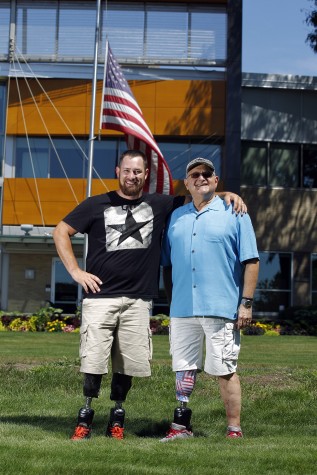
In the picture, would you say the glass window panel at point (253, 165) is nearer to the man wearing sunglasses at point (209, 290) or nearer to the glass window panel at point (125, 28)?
the glass window panel at point (125, 28)

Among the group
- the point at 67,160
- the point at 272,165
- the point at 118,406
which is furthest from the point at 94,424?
the point at 272,165

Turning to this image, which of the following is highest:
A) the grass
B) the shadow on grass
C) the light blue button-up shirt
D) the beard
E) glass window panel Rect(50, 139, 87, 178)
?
glass window panel Rect(50, 139, 87, 178)

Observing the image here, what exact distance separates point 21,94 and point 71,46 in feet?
7.82

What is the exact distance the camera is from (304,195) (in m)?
35.2

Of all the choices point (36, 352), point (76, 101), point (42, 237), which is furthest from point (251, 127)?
point (36, 352)

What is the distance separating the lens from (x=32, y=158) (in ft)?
115

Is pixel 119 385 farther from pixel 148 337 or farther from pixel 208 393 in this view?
pixel 208 393

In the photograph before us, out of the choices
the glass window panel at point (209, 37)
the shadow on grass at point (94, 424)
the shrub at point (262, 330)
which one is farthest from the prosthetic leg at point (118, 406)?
the glass window panel at point (209, 37)

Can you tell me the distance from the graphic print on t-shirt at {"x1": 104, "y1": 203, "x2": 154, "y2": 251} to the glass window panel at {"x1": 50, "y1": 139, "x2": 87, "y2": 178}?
89.5 feet

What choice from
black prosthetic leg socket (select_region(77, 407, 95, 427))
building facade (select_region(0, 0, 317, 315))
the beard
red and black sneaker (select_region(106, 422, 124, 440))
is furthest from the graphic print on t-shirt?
building facade (select_region(0, 0, 317, 315))

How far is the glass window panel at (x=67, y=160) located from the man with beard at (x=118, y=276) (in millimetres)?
27234

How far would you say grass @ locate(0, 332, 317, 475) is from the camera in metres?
6.01

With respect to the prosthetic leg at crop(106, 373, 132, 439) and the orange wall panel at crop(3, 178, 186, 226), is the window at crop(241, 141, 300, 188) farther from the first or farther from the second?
the prosthetic leg at crop(106, 373, 132, 439)

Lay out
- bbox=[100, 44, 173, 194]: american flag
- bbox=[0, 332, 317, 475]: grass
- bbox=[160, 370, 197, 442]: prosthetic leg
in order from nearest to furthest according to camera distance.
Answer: bbox=[0, 332, 317, 475]: grass, bbox=[160, 370, 197, 442]: prosthetic leg, bbox=[100, 44, 173, 194]: american flag
